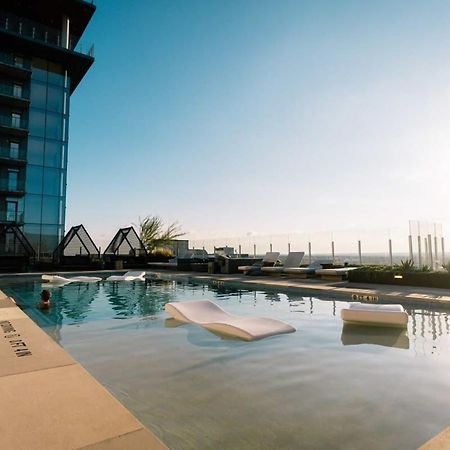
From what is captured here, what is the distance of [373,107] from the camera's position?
9.50 metres

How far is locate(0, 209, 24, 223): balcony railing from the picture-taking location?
20.2m

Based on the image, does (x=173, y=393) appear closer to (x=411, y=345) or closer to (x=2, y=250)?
(x=411, y=345)

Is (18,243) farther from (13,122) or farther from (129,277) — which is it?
(129,277)

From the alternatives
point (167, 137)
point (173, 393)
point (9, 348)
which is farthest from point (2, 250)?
point (173, 393)

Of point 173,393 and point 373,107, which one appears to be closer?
point 173,393

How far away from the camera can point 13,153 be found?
70.1 feet

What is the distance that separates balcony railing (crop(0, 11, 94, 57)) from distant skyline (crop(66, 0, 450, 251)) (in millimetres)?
11016

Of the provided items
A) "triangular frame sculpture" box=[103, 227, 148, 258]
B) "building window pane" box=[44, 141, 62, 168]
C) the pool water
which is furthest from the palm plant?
the pool water

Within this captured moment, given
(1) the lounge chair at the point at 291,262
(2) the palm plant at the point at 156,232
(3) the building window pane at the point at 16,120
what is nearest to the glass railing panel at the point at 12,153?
(3) the building window pane at the point at 16,120

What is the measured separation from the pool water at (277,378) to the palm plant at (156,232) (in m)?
17.8

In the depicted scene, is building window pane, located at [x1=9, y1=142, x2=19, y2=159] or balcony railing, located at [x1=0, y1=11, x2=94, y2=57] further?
balcony railing, located at [x1=0, y1=11, x2=94, y2=57]

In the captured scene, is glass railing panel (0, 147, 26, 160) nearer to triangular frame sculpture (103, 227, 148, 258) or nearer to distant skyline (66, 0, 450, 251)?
distant skyline (66, 0, 450, 251)

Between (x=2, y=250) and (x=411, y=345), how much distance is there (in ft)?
67.4

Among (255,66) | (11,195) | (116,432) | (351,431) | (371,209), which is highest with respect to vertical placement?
(255,66)
